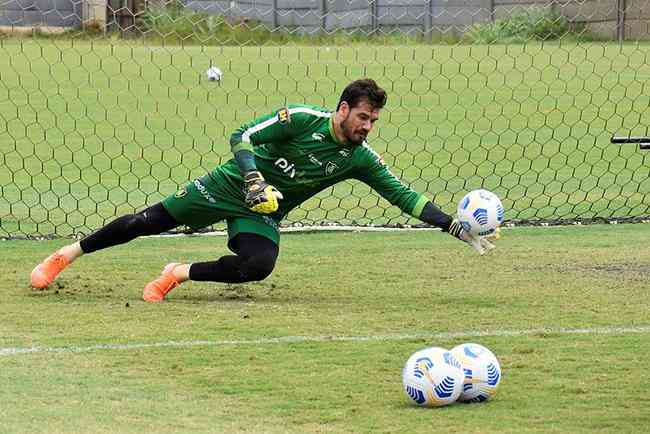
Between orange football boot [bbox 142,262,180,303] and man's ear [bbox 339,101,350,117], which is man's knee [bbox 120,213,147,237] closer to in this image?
orange football boot [bbox 142,262,180,303]

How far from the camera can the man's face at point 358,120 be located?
9508mm

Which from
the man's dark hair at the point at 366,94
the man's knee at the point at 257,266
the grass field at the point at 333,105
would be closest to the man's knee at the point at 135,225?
the man's knee at the point at 257,266

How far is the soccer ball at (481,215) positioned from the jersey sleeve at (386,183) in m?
0.36

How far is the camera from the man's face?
31.2ft

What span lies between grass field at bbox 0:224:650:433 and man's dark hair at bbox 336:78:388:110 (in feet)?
4.46

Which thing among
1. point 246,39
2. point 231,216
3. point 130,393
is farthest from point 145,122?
point 130,393

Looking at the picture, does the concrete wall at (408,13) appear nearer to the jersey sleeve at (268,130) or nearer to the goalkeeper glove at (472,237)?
the goalkeeper glove at (472,237)

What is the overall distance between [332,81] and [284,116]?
45.7ft

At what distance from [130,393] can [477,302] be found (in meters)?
3.35

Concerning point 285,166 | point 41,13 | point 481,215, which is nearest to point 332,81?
point 41,13

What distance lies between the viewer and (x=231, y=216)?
398 inches

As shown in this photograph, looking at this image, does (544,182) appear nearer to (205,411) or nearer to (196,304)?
(196,304)

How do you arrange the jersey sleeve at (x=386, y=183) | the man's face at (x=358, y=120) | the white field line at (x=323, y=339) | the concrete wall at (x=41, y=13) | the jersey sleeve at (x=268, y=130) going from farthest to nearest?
1. the concrete wall at (x=41, y=13)
2. the jersey sleeve at (x=386, y=183)
3. the jersey sleeve at (x=268, y=130)
4. the man's face at (x=358, y=120)
5. the white field line at (x=323, y=339)

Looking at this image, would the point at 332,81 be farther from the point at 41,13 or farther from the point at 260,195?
the point at 260,195
